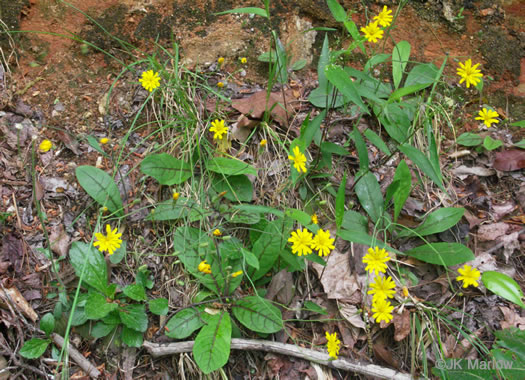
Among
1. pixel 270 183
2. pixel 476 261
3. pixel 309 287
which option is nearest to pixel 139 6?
pixel 270 183

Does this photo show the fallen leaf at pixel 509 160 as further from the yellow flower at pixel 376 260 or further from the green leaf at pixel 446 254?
the yellow flower at pixel 376 260

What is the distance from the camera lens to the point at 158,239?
2086 millimetres

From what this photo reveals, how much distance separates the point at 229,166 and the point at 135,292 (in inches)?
29.1

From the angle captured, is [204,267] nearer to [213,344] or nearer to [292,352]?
[213,344]

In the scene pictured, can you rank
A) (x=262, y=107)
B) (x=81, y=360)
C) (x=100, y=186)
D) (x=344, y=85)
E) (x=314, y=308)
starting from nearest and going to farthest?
(x=344, y=85), (x=81, y=360), (x=314, y=308), (x=100, y=186), (x=262, y=107)

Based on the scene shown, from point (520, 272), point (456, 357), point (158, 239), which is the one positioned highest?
point (158, 239)

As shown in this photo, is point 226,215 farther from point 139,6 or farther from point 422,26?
point 422,26

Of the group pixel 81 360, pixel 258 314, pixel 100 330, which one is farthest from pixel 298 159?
pixel 81 360

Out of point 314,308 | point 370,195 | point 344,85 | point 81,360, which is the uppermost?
point 344,85

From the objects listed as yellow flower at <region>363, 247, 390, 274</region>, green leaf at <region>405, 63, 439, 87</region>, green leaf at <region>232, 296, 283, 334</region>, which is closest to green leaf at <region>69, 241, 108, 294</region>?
green leaf at <region>232, 296, 283, 334</region>

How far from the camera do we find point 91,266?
6.23ft

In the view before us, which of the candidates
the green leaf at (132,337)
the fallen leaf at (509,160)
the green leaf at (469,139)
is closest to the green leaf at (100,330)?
the green leaf at (132,337)

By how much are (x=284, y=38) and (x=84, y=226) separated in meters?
1.59

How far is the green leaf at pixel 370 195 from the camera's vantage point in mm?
2158
